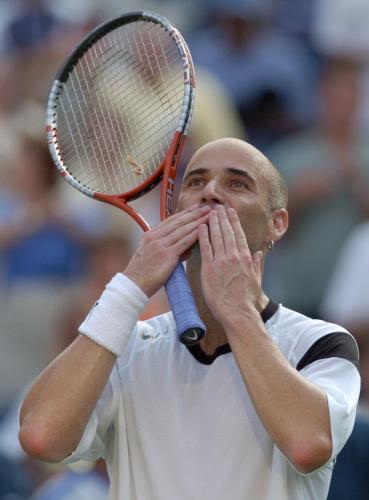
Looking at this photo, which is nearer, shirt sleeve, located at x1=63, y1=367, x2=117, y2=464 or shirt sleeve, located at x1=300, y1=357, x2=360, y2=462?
shirt sleeve, located at x1=300, y1=357, x2=360, y2=462

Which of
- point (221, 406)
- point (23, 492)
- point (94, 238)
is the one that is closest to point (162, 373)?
point (221, 406)

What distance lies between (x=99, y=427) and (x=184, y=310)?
0.51 meters

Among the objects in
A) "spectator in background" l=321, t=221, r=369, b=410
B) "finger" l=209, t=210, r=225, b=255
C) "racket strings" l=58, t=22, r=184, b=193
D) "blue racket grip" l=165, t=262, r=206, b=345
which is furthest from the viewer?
"spectator in background" l=321, t=221, r=369, b=410

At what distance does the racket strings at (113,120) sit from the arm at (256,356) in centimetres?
64

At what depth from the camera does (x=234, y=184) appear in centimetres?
415

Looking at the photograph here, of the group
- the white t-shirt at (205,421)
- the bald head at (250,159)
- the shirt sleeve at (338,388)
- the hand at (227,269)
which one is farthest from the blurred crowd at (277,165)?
the hand at (227,269)

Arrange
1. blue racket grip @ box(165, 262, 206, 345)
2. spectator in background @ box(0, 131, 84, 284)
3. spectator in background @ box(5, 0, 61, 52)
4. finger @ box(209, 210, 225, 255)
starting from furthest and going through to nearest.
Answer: spectator in background @ box(5, 0, 61, 52), spectator in background @ box(0, 131, 84, 284), finger @ box(209, 210, 225, 255), blue racket grip @ box(165, 262, 206, 345)

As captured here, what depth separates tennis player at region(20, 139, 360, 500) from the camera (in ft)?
12.3

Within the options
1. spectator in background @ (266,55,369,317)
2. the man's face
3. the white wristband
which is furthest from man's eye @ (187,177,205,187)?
spectator in background @ (266,55,369,317)

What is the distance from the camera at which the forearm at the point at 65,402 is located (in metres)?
3.85

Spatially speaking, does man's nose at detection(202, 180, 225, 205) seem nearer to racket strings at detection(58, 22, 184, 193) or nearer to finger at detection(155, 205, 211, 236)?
finger at detection(155, 205, 211, 236)

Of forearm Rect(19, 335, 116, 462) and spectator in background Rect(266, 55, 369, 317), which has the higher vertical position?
forearm Rect(19, 335, 116, 462)

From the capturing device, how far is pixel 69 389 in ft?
12.7

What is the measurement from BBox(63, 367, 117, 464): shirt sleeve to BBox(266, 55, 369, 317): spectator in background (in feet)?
12.5
